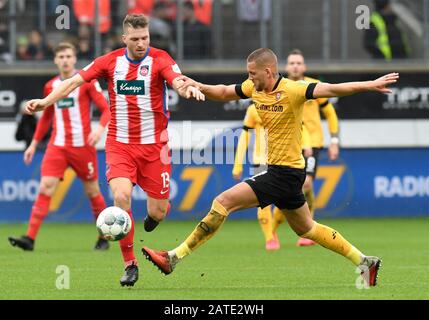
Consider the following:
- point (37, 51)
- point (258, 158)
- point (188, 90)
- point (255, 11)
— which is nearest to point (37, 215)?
point (258, 158)

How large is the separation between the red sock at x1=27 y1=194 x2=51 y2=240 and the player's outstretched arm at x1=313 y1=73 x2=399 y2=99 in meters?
5.42

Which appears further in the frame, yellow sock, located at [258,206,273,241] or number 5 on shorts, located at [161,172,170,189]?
yellow sock, located at [258,206,273,241]

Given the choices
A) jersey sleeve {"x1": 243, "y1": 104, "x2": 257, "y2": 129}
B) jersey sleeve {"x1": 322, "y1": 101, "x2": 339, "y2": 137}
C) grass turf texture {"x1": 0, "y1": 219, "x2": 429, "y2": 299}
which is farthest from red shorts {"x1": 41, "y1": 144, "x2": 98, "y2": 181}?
jersey sleeve {"x1": 322, "y1": 101, "x2": 339, "y2": 137}

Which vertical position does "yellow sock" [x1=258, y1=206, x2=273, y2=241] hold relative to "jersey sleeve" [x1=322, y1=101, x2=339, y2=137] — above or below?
below

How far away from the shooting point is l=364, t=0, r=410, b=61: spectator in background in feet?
66.1

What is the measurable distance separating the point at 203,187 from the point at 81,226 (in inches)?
82.8

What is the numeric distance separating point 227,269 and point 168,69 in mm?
2268

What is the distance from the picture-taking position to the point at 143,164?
32.9 feet

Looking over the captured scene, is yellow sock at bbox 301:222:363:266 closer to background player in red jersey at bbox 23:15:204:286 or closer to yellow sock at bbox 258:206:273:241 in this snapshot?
background player in red jersey at bbox 23:15:204:286

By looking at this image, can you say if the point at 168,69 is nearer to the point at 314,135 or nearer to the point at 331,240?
the point at 331,240

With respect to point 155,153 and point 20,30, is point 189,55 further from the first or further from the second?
point 155,153

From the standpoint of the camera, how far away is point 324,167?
60.5ft

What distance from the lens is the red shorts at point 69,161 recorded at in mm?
13414
